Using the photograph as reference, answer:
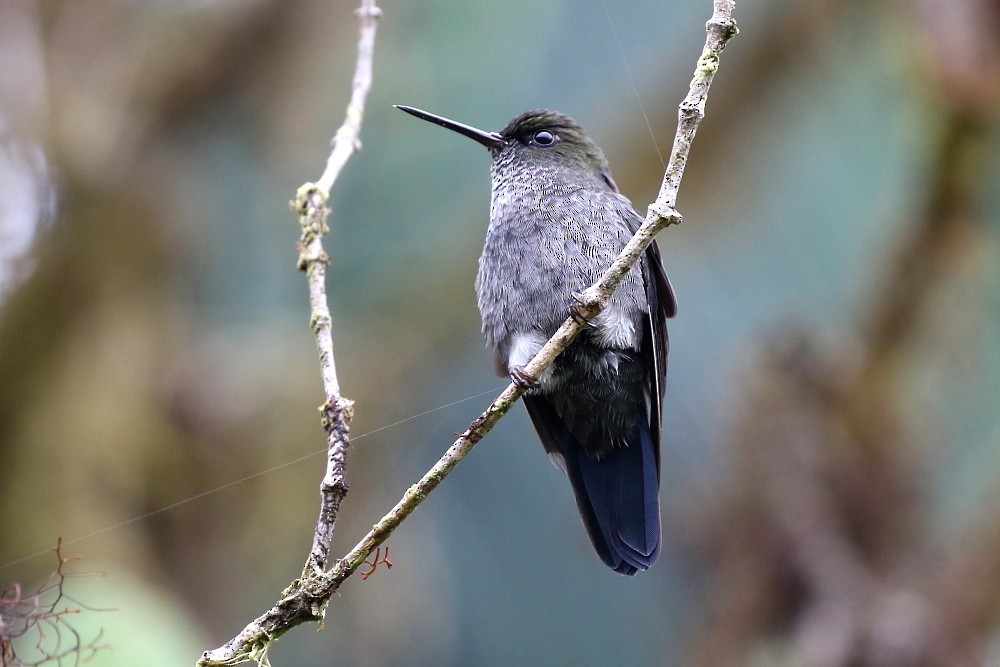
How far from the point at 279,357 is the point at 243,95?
1.91 m

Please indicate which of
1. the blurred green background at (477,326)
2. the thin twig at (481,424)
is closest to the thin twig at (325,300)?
the thin twig at (481,424)

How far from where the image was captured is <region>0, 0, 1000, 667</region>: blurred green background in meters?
5.47

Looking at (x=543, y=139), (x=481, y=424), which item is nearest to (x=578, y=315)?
(x=481, y=424)

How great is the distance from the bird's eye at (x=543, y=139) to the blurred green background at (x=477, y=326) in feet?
5.66

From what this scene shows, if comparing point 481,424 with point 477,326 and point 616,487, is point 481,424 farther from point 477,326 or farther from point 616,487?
point 477,326

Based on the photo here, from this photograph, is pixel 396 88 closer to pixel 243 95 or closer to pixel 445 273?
pixel 243 95

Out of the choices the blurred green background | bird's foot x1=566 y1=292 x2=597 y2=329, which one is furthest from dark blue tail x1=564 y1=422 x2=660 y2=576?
the blurred green background

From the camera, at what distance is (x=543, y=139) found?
3711mm

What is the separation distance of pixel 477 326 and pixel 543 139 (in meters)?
3.38

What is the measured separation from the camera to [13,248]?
5367 mm

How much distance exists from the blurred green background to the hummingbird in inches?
60.4

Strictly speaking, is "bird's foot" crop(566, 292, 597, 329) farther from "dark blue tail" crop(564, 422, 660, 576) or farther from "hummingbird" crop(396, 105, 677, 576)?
"dark blue tail" crop(564, 422, 660, 576)

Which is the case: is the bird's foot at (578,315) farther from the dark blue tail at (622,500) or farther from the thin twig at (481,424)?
the dark blue tail at (622,500)

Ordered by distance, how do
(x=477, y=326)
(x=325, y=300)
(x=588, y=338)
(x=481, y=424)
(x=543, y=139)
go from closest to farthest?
1. (x=481, y=424)
2. (x=325, y=300)
3. (x=588, y=338)
4. (x=543, y=139)
5. (x=477, y=326)
